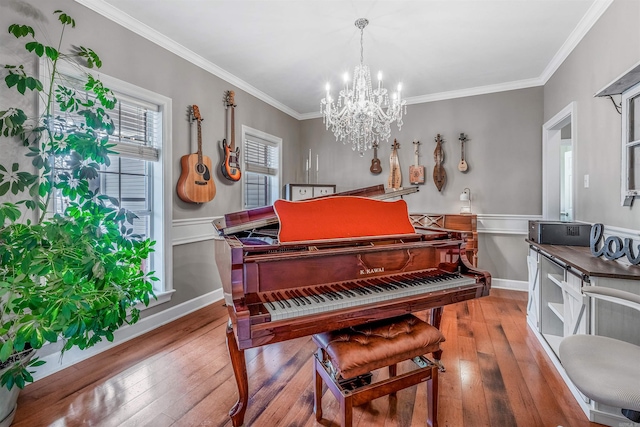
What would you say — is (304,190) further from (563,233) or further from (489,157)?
(563,233)

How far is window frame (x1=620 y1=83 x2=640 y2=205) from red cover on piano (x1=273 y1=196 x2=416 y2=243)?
4.86 feet

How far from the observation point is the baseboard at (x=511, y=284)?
12.1 ft

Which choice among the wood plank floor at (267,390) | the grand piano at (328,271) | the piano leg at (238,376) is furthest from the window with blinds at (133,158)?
the piano leg at (238,376)

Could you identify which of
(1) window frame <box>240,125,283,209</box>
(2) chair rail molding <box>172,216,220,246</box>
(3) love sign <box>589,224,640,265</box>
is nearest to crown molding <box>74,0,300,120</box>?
(1) window frame <box>240,125,283,209</box>

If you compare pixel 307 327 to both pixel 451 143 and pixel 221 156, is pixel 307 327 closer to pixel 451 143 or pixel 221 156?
pixel 221 156

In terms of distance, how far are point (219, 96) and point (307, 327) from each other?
3.04 m

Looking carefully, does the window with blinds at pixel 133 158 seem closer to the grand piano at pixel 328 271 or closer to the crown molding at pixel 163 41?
the crown molding at pixel 163 41

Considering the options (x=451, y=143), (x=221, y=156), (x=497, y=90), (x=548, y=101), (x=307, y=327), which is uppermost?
(x=497, y=90)

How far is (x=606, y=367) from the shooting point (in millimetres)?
1112

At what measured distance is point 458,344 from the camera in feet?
7.77

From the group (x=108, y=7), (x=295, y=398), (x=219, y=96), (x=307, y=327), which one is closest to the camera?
(x=307, y=327)

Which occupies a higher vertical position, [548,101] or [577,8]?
[577,8]

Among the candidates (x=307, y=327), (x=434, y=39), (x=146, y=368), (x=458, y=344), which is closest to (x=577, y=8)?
(x=434, y=39)

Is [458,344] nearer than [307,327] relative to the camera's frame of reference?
No
